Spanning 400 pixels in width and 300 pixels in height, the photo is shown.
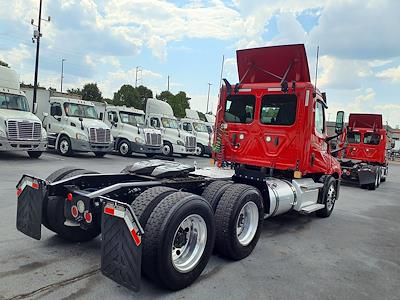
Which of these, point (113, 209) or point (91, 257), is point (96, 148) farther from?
point (113, 209)

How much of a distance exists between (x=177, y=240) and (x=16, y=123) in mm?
11189

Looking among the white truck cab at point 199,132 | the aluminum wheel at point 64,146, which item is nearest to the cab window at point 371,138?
the white truck cab at point 199,132

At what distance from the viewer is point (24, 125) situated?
13156 millimetres

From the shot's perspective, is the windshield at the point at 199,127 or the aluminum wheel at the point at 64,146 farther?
A: the windshield at the point at 199,127

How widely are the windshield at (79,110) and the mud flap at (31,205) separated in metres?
12.6

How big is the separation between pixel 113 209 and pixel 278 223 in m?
4.40

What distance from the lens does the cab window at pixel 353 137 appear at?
1672cm

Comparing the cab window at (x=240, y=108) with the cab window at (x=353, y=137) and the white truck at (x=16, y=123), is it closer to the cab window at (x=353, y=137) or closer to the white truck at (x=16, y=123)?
the white truck at (x=16, y=123)

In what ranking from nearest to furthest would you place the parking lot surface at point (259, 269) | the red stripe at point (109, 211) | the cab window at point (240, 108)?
the red stripe at point (109, 211) < the parking lot surface at point (259, 269) < the cab window at point (240, 108)

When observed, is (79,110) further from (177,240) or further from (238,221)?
(177,240)

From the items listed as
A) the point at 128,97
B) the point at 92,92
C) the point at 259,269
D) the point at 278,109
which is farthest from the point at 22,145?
the point at 92,92

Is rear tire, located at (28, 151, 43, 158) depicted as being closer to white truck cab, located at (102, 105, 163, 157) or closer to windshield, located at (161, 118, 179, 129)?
white truck cab, located at (102, 105, 163, 157)

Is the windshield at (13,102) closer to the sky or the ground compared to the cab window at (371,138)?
closer to the sky

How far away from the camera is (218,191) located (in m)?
4.81
